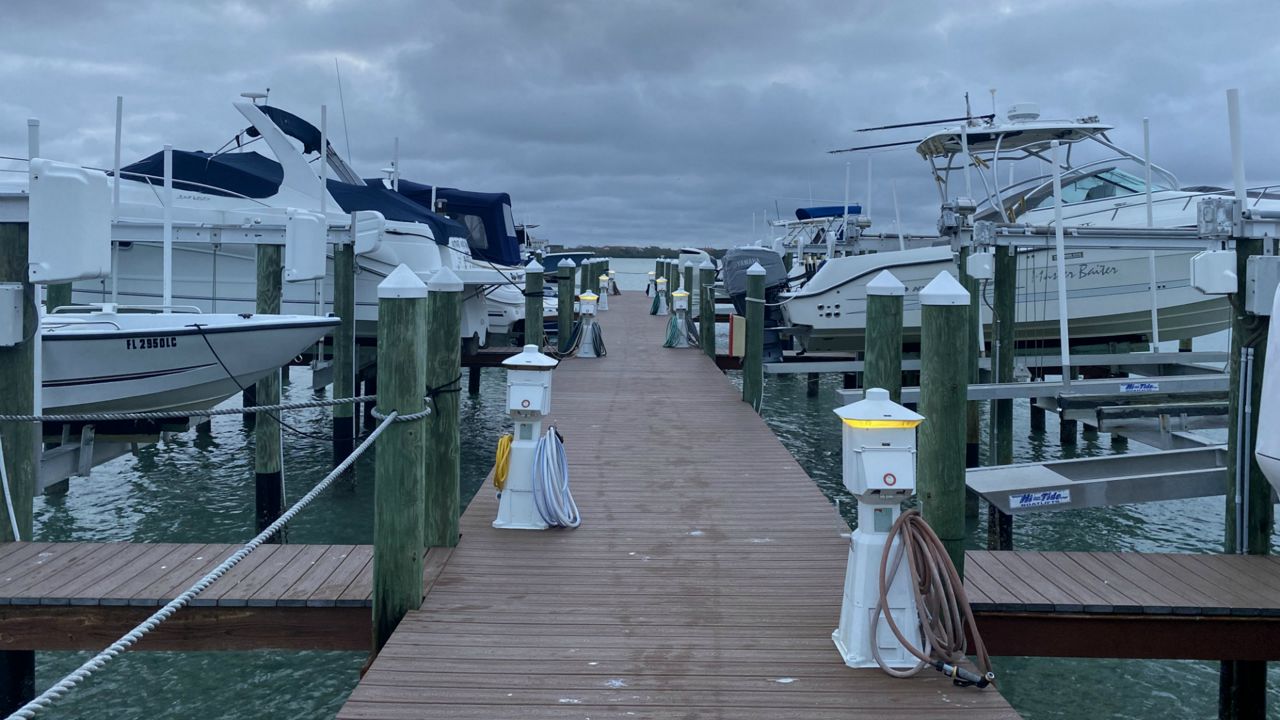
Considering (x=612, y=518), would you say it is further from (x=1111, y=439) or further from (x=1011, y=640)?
(x=1111, y=439)

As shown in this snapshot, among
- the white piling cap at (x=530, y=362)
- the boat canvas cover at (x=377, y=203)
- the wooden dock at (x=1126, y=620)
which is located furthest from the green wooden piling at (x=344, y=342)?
the wooden dock at (x=1126, y=620)

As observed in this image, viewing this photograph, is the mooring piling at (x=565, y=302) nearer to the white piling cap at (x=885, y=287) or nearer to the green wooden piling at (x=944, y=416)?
the white piling cap at (x=885, y=287)

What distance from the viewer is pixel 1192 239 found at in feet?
41.8

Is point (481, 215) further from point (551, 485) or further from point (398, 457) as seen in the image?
point (398, 457)

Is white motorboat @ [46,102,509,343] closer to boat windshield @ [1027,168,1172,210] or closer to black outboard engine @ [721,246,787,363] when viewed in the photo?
black outboard engine @ [721,246,787,363]

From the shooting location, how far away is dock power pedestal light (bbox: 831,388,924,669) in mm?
4117

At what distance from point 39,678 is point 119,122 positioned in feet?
19.7

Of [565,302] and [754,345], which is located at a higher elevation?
[565,302]

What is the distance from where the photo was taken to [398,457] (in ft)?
15.3

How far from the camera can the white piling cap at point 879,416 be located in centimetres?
413

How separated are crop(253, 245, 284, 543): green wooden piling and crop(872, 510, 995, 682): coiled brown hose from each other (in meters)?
7.84

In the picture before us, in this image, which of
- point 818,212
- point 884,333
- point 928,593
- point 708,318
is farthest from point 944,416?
point 818,212

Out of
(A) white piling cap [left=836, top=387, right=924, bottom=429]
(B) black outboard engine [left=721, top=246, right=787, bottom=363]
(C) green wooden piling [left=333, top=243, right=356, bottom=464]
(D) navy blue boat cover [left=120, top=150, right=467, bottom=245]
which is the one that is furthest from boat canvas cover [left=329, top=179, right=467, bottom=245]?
(A) white piling cap [left=836, top=387, right=924, bottom=429]

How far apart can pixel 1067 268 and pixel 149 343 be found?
13.5 meters
